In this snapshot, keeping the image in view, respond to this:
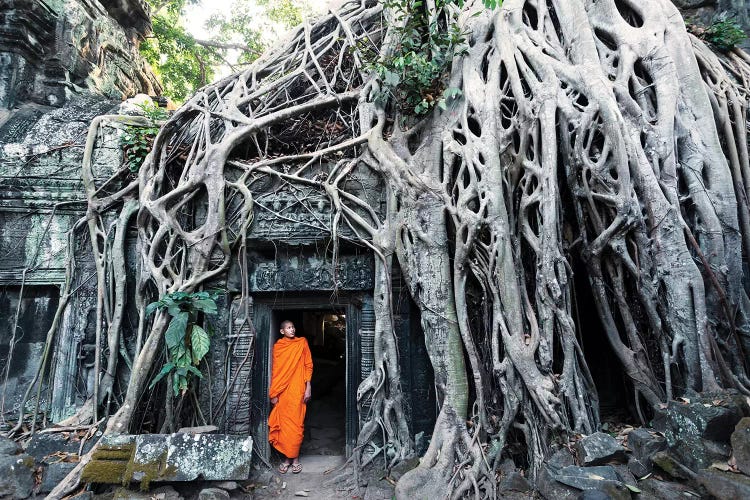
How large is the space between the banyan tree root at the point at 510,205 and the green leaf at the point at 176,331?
219mm

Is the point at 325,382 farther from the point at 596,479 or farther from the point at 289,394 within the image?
the point at 596,479

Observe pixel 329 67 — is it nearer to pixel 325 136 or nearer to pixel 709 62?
pixel 325 136

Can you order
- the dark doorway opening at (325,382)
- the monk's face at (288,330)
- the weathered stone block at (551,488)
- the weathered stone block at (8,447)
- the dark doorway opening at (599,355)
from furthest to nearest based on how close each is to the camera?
the dark doorway opening at (325,382), the monk's face at (288,330), the dark doorway opening at (599,355), the weathered stone block at (8,447), the weathered stone block at (551,488)

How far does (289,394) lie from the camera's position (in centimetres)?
380

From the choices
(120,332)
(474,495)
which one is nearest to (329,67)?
(120,332)

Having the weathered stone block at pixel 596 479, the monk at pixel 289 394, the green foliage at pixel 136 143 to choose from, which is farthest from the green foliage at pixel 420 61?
Result: the weathered stone block at pixel 596 479

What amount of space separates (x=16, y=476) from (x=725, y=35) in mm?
7266

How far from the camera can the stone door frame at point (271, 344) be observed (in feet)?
11.9

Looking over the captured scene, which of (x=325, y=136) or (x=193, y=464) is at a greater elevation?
(x=325, y=136)

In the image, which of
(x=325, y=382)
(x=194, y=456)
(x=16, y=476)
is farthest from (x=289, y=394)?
(x=325, y=382)

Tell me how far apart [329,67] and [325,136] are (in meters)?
0.95

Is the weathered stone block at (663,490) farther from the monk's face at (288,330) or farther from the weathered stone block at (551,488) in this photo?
the monk's face at (288,330)

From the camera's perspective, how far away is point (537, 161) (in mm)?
3133

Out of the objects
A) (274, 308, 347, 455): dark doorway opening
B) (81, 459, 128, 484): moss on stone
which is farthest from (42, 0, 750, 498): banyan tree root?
(274, 308, 347, 455): dark doorway opening
